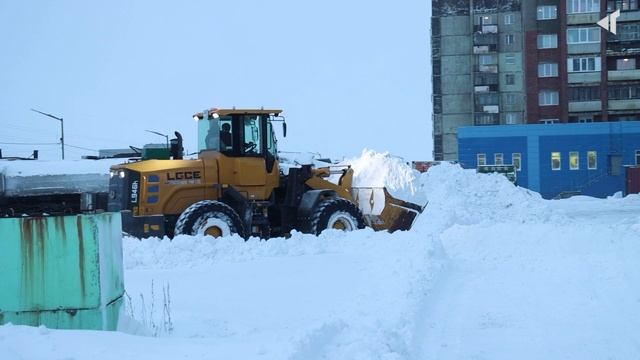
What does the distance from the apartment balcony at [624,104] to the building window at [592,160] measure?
12.5m

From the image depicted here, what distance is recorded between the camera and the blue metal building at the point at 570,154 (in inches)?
2064

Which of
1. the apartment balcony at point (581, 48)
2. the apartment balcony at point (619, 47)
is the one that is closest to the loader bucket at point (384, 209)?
the apartment balcony at point (581, 48)

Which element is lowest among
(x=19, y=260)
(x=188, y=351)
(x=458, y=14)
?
(x=188, y=351)

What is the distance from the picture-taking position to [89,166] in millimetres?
27938

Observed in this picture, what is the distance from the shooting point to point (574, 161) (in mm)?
52938

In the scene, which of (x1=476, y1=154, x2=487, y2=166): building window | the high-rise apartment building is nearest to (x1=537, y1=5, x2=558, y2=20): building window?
the high-rise apartment building

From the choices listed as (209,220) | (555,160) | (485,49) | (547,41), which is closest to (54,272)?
(209,220)

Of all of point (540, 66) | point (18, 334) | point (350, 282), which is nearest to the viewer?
point (18, 334)

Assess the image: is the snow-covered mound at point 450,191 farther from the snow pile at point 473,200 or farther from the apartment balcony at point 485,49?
the apartment balcony at point 485,49

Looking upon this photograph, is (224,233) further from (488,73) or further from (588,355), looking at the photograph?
(488,73)

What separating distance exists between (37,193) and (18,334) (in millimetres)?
22141

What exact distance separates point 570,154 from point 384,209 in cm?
3986

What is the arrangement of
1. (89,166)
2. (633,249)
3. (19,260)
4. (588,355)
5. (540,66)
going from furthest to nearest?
(540,66)
(89,166)
(633,249)
(588,355)
(19,260)

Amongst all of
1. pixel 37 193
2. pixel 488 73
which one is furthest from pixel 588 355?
pixel 488 73
